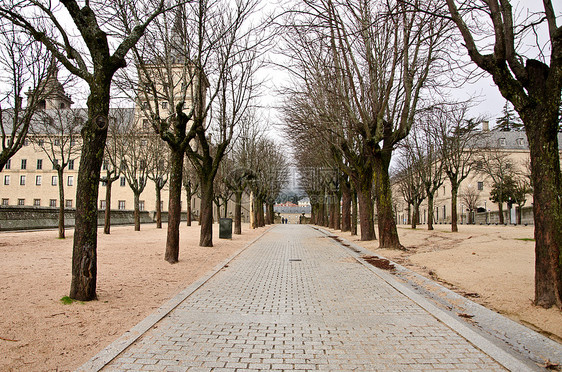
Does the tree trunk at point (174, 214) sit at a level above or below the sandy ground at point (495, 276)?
above

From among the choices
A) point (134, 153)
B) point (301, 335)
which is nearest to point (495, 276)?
point (301, 335)

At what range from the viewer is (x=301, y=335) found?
4820 mm

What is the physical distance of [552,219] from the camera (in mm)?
5629

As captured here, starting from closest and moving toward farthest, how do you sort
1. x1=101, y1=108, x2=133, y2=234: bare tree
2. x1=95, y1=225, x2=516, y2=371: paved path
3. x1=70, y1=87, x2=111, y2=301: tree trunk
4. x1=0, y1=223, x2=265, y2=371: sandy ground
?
x1=95, y1=225, x2=516, y2=371: paved path → x1=0, y1=223, x2=265, y2=371: sandy ground → x1=70, y1=87, x2=111, y2=301: tree trunk → x1=101, y1=108, x2=133, y2=234: bare tree

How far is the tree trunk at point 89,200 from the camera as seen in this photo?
20.4ft

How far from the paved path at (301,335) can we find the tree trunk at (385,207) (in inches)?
284

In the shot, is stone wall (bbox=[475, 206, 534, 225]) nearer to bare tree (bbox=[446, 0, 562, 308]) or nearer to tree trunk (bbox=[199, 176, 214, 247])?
tree trunk (bbox=[199, 176, 214, 247])

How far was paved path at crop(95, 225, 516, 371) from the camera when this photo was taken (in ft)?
12.7

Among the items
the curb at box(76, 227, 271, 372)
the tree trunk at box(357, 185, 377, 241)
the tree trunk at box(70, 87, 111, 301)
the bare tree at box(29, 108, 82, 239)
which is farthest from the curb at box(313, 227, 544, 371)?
the bare tree at box(29, 108, 82, 239)

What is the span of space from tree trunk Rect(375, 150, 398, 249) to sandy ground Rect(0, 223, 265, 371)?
23.7 ft

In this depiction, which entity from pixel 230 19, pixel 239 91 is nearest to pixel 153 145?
pixel 239 91

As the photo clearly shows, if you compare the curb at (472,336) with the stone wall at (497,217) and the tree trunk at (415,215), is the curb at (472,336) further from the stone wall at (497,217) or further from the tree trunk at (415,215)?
the stone wall at (497,217)

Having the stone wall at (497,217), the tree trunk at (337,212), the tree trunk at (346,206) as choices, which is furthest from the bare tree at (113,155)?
the stone wall at (497,217)

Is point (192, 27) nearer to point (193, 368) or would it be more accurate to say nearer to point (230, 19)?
point (230, 19)
